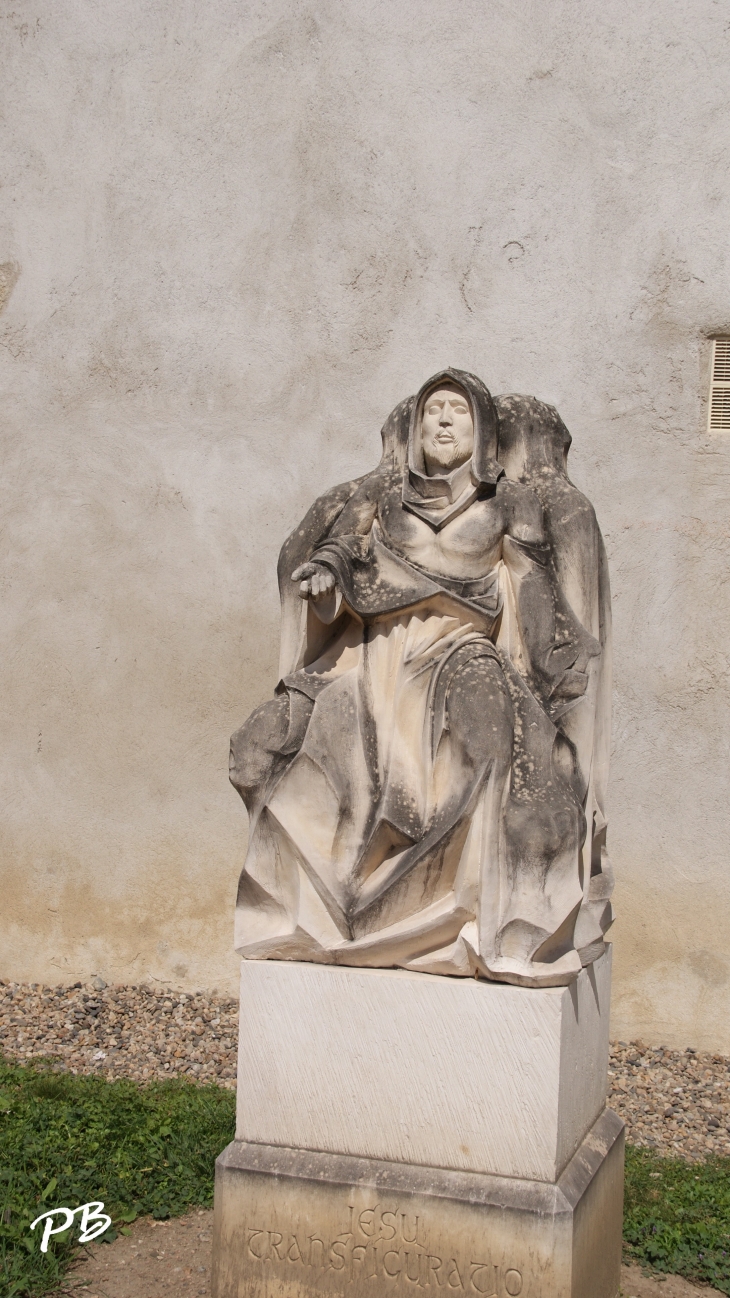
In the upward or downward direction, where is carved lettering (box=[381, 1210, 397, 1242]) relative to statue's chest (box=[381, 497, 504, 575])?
downward

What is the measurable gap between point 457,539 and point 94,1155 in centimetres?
231

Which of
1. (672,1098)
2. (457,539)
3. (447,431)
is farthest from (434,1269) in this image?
(672,1098)

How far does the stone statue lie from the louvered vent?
2.56 metres

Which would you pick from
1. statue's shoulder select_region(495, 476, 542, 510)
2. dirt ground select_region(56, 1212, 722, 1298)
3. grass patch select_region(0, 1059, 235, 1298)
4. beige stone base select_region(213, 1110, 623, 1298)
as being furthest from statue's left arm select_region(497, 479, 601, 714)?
grass patch select_region(0, 1059, 235, 1298)

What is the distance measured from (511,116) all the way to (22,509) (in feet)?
9.89

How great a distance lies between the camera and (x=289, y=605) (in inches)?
128

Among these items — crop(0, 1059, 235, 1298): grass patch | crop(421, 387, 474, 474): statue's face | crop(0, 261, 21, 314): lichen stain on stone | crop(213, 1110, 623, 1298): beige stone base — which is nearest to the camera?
crop(213, 1110, 623, 1298): beige stone base

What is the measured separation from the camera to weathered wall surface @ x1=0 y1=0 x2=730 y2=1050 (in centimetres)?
560

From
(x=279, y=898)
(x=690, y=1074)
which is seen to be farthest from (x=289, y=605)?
(x=690, y=1074)

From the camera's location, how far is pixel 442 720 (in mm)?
2945

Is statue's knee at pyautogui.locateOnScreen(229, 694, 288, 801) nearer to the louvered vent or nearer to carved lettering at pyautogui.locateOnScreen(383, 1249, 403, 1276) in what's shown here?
carved lettering at pyautogui.locateOnScreen(383, 1249, 403, 1276)

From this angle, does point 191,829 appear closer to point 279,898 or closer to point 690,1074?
point 690,1074

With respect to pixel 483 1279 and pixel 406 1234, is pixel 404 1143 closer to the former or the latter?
pixel 406 1234

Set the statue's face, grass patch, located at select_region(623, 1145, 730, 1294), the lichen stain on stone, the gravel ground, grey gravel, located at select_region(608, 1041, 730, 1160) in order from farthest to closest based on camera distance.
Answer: the lichen stain on stone < the gravel ground < grey gravel, located at select_region(608, 1041, 730, 1160) < grass patch, located at select_region(623, 1145, 730, 1294) < the statue's face
